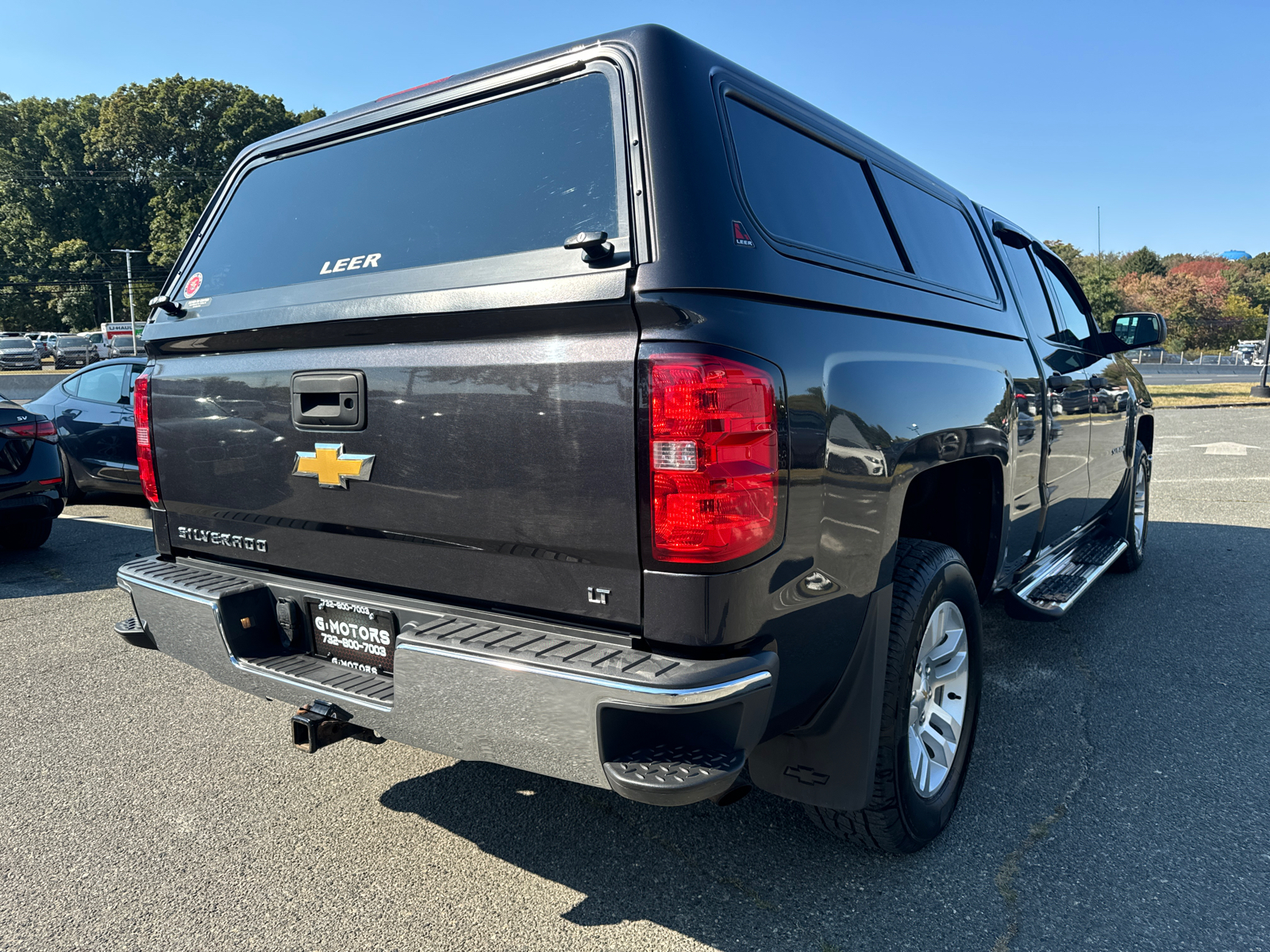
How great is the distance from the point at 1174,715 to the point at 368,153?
3735 millimetres

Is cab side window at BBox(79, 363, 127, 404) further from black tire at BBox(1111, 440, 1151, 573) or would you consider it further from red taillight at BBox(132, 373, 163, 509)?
black tire at BBox(1111, 440, 1151, 573)

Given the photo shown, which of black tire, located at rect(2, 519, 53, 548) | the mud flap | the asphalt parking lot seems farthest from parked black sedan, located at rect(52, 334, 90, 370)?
the mud flap

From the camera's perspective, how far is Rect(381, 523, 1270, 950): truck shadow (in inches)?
91.0

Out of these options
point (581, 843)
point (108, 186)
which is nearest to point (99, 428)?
point (581, 843)

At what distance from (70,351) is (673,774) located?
46.1 m

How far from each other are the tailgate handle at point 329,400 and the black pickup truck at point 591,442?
1 cm

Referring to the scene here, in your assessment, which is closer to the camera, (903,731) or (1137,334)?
(903,731)

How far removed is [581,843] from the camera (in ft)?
8.79

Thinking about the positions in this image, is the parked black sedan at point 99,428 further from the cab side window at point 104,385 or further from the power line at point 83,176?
the power line at point 83,176

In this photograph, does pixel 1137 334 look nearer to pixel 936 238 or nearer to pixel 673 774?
pixel 936 238

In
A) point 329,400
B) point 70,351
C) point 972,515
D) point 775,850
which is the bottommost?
point 775,850

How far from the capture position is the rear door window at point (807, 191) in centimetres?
225

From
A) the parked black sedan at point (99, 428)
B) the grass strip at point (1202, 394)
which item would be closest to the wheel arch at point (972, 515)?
the parked black sedan at point (99, 428)

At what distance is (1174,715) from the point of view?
363cm
